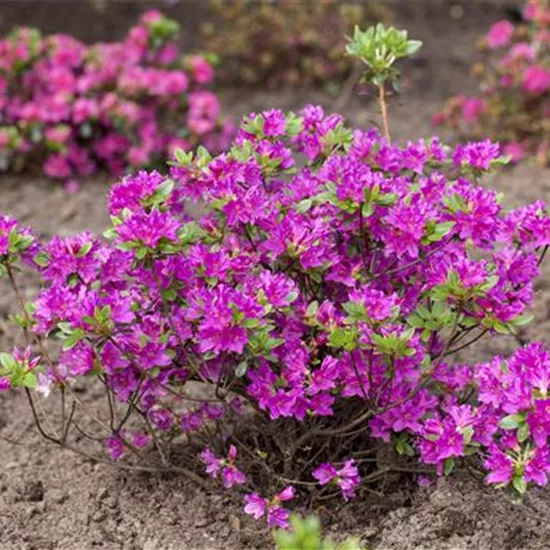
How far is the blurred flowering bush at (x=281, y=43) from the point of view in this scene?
18.4 feet

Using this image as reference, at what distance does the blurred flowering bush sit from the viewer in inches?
221

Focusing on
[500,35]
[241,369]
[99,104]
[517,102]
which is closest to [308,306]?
[241,369]

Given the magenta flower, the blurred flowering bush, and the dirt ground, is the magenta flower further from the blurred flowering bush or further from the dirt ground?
the dirt ground

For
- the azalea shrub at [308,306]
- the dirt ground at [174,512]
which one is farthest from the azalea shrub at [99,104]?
the azalea shrub at [308,306]

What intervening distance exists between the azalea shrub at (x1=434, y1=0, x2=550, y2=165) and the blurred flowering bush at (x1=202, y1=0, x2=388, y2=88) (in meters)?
0.79

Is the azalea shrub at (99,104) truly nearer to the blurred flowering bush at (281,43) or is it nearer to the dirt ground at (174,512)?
the blurred flowering bush at (281,43)

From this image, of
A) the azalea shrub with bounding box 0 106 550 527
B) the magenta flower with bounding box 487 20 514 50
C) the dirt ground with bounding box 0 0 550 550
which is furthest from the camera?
the magenta flower with bounding box 487 20 514 50

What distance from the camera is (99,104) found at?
470 cm

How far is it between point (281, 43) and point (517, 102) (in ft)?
4.22

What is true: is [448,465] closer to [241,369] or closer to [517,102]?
[241,369]

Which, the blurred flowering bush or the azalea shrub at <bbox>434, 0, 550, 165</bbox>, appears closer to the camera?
the azalea shrub at <bbox>434, 0, 550, 165</bbox>

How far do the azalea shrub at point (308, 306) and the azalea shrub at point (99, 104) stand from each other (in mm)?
2268

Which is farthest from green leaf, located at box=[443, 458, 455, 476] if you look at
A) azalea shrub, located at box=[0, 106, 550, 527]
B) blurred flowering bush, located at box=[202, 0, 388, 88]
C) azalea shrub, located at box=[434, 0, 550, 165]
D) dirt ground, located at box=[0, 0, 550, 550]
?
blurred flowering bush, located at box=[202, 0, 388, 88]

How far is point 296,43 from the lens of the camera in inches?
224
